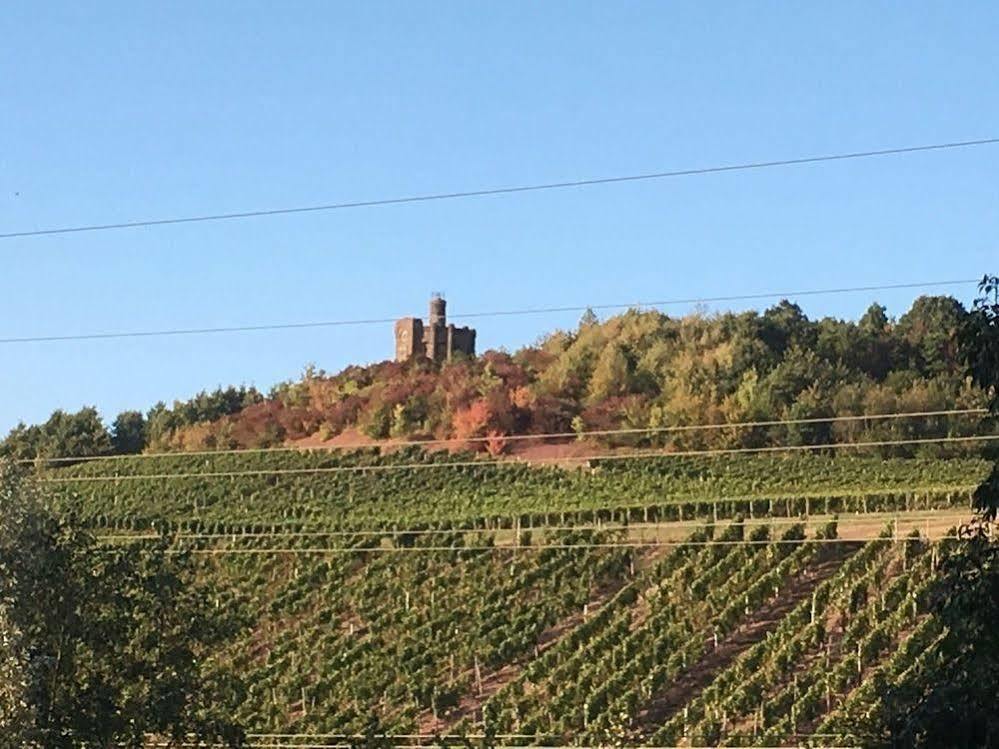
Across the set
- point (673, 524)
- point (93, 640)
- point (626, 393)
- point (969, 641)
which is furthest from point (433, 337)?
point (969, 641)

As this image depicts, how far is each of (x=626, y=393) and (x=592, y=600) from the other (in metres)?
14.7

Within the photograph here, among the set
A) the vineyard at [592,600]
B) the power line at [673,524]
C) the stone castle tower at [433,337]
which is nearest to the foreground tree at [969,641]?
the vineyard at [592,600]

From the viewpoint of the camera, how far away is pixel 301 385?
6331cm

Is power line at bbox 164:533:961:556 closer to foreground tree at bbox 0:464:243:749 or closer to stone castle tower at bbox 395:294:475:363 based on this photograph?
foreground tree at bbox 0:464:243:749

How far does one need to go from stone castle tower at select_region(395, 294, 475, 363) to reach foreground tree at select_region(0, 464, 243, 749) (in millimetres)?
44837

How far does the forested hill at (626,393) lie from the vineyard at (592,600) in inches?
66.3

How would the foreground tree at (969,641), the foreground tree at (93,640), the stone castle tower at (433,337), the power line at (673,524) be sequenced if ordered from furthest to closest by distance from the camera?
the stone castle tower at (433,337) < the power line at (673,524) < the foreground tree at (93,640) < the foreground tree at (969,641)

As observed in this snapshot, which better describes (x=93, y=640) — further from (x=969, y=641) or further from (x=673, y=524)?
(x=673, y=524)

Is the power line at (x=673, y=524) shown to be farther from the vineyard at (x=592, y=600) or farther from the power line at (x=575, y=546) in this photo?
the power line at (x=575, y=546)

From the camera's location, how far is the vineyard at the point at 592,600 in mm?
29125

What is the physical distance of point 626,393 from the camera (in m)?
49.2

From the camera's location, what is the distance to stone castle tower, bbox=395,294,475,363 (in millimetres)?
65188

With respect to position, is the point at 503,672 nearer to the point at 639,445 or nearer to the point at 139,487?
the point at 639,445

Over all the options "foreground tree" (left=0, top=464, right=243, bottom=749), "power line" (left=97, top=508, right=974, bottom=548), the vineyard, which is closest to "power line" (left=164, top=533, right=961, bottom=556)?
the vineyard
